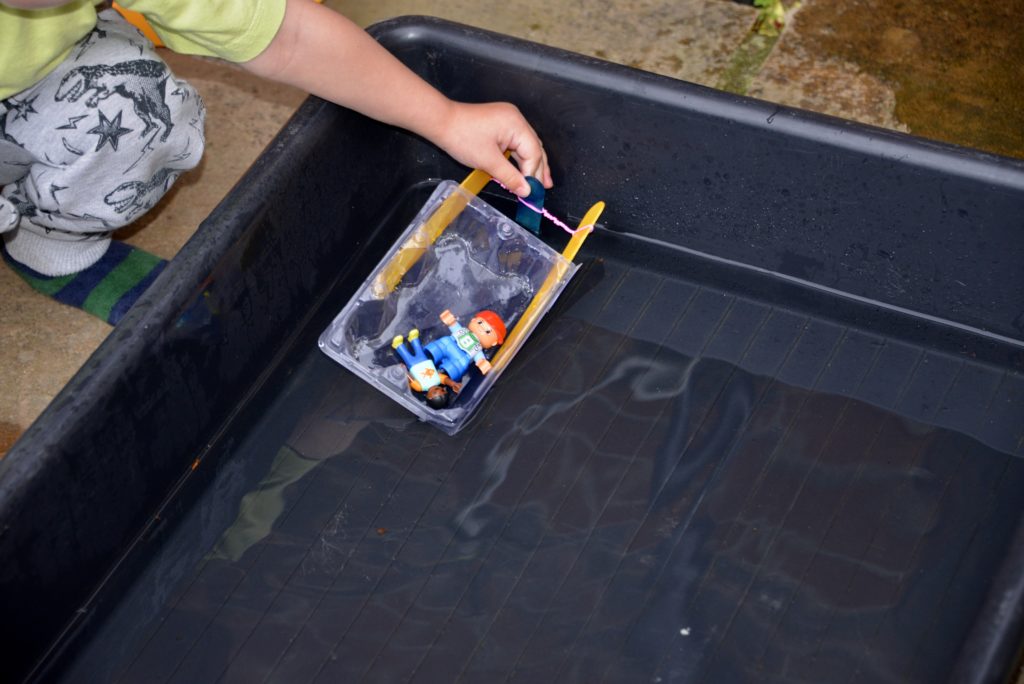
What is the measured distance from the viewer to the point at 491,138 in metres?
1.18

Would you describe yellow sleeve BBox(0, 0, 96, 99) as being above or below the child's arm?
below

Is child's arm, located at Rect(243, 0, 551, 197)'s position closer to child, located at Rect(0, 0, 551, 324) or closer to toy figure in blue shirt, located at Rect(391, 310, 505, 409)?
child, located at Rect(0, 0, 551, 324)

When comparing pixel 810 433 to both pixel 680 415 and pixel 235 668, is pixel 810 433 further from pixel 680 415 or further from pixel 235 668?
pixel 235 668

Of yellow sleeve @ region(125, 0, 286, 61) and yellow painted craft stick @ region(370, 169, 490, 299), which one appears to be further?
yellow painted craft stick @ region(370, 169, 490, 299)

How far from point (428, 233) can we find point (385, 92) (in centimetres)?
18

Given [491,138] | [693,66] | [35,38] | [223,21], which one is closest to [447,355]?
[491,138]

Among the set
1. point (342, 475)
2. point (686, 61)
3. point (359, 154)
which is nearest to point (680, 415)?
point (342, 475)

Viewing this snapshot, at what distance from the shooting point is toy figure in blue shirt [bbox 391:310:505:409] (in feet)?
3.69

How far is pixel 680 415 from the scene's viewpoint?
1.13m

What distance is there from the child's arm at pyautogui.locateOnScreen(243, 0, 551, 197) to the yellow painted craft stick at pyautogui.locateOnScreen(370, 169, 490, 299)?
0.18 ft

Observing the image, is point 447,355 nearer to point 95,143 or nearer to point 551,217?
point 551,217

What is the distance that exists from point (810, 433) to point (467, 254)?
0.41m

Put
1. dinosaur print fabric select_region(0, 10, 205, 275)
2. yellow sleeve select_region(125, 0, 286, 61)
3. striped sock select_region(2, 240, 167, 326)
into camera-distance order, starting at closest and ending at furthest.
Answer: yellow sleeve select_region(125, 0, 286, 61), dinosaur print fabric select_region(0, 10, 205, 275), striped sock select_region(2, 240, 167, 326)

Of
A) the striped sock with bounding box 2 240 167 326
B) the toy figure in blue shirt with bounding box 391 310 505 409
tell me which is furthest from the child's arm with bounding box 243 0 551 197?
the striped sock with bounding box 2 240 167 326
